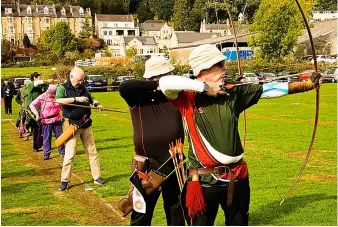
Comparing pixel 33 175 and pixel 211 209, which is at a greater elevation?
pixel 211 209

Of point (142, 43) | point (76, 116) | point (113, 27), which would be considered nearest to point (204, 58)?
point (76, 116)

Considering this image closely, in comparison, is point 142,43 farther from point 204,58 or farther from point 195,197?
point 195,197

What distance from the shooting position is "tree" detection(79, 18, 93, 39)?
124000mm

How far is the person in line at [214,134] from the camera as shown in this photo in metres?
4.25

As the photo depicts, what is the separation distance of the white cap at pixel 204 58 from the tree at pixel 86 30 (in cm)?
12151

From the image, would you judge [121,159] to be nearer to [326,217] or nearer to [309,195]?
[309,195]

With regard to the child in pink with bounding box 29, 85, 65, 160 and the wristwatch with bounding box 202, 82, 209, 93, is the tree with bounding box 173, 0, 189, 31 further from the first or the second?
the wristwatch with bounding box 202, 82, 209, 93

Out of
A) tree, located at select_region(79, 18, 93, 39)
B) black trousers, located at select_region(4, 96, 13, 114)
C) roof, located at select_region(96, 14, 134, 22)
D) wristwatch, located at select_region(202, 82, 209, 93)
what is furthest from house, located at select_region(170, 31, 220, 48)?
roof, located at select_region(96, 14, 134, 22)

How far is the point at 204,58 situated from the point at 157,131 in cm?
127

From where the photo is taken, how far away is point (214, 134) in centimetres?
425

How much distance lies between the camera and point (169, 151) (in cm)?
531

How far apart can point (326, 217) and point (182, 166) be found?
7.33 feet

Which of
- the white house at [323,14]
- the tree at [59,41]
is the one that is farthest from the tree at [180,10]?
the white house at [323,14]

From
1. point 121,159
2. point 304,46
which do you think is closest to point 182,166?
point 121,159
